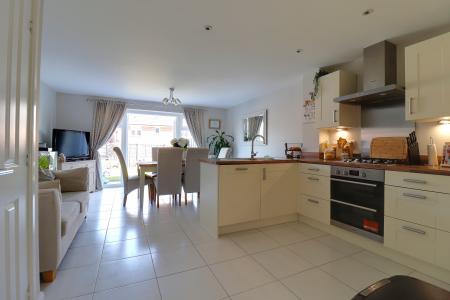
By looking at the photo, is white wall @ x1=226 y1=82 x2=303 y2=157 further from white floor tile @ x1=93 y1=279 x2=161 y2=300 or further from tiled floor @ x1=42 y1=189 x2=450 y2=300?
white floor tile @ x1=93 y1=279 x2=161 y2=300

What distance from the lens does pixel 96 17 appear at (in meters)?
1.93

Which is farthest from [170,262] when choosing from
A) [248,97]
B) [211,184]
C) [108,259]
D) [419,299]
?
[248,97]

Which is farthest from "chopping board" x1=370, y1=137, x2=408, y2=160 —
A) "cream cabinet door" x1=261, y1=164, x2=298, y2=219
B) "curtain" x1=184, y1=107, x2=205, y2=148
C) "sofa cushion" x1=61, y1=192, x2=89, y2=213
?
"curtain" x1=184, y1=107, x2=205, y2=148

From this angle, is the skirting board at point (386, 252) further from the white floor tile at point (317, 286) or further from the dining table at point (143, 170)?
the dining table at point (143, 170)

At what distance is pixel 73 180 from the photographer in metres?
2.57

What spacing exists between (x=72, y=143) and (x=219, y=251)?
161 inches

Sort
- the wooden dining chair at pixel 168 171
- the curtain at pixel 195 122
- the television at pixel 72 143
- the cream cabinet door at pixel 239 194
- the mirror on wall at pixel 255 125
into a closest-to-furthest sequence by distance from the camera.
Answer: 1. the cream cabinet door at pixel 239 194
2. the wooden dining chair at pixel 168 171
3. the television at pixel 72 143
4. the mirror on wall at pixel 255 125
5. the curtain at pixel 195 122

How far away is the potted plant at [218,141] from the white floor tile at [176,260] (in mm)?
3930

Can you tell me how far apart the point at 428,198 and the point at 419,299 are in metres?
1.37

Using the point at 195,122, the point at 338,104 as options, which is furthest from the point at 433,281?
the point at 195,122

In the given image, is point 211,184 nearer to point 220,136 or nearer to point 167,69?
point 167,69

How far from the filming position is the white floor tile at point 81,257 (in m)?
1.74

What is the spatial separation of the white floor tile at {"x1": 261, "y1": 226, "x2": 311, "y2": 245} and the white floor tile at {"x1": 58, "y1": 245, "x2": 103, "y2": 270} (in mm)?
1727

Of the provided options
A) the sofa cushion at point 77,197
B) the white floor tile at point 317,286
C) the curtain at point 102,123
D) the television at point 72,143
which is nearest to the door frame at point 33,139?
the sofa cushion at point 77,197
